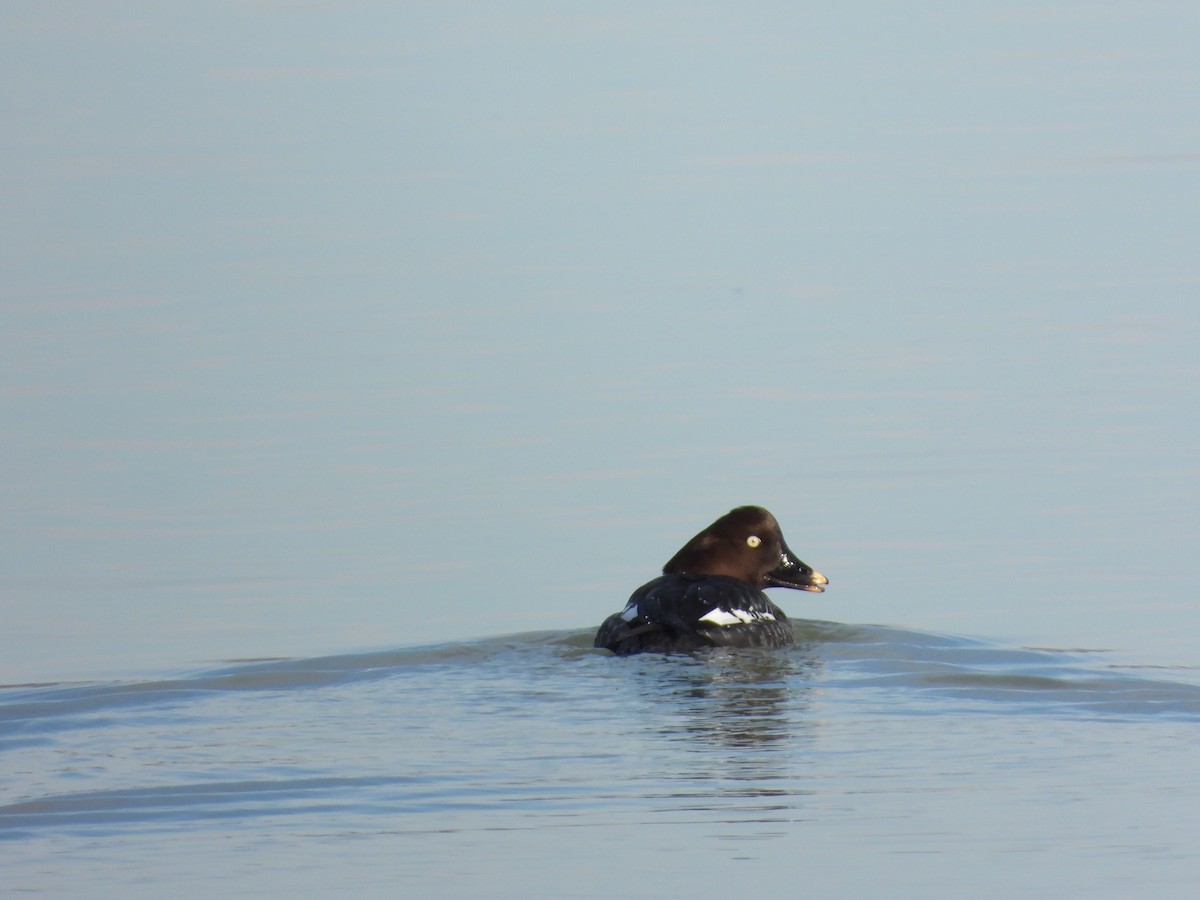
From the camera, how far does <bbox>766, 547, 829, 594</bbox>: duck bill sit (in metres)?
10.1

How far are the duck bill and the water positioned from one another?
26.6 inches

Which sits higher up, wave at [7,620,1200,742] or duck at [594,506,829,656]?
duck at [594,506,829,656]

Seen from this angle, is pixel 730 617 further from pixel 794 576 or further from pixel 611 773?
pixel 611 773

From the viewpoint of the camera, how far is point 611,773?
663 centimetres

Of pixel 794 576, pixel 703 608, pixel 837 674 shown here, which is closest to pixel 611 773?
pixel 837 674

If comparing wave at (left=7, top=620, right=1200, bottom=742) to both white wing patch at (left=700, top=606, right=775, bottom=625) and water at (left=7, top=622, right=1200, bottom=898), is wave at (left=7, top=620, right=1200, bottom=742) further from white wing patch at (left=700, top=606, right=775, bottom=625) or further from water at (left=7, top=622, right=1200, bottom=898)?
white wing patch at (left=700, top=606, right=775, bottom=625)

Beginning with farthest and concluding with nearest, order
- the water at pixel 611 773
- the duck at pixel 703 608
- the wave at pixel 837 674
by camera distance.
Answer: the duck at pixel 703 608 < the wave at pixel 837 674 < the water at pixel 611 773

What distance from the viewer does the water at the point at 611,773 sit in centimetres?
543

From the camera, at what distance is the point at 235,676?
872 cm

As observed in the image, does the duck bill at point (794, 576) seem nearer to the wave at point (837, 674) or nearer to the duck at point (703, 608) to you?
the duck at point (703, 608)

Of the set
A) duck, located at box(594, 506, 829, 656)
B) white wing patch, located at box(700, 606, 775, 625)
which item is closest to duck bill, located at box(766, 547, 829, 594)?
duck, located at box(594, 506, 829, 656)

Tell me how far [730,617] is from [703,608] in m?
0.14

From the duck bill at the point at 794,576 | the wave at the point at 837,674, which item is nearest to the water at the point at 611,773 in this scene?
the wave at the point at 837,674

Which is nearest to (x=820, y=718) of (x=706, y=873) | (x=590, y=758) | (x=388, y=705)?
(x=590, y=758)
